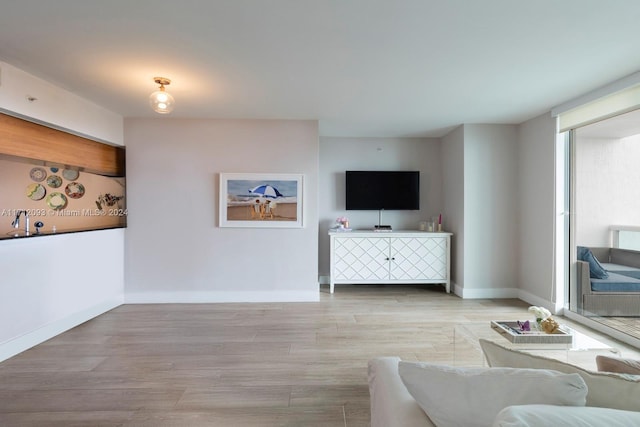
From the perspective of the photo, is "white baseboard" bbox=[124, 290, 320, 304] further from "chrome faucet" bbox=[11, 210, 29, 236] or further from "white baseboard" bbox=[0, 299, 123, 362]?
"chrome faucet" bbox=[11, 210, 29, 236]

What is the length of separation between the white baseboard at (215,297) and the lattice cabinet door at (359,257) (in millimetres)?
653

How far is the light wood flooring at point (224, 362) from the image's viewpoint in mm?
1981

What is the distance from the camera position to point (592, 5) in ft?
6.15

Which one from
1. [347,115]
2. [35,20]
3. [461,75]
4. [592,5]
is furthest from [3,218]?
[592,5]

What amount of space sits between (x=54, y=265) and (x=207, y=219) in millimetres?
1648

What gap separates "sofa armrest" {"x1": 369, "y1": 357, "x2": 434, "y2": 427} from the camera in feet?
3.10

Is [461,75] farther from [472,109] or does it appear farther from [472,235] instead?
[472,235]

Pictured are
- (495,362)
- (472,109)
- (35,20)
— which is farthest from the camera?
(472,109)

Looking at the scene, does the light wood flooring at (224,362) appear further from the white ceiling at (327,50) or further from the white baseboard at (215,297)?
the white ceiling at (327,50)

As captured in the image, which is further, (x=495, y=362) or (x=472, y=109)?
(x=472, y=109)

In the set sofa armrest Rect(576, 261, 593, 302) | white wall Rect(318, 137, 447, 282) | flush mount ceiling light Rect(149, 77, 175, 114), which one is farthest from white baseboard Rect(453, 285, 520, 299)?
flush mount ceiling light Rect(149, 77, 175, 114)

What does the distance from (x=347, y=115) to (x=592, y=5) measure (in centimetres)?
256

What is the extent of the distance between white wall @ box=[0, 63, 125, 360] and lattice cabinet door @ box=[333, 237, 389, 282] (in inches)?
118

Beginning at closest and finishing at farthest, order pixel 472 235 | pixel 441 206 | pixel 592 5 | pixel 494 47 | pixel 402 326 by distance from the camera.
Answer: pixel 592 5, pixel 494 47, pixel 402 326, pixel 472 235, pixel 441 206
